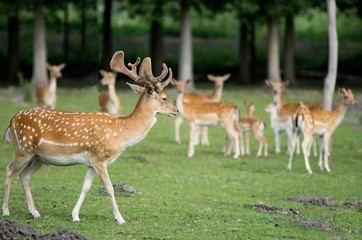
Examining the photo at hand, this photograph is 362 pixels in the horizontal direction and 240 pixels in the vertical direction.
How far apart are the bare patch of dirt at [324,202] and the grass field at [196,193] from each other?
6.3 inches

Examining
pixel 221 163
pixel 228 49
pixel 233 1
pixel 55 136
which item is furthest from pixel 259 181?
pixel 228 49

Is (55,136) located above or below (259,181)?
above

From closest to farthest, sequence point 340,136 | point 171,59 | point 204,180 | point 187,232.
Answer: point 187,232, point 204,180, point 340,136, point 171,59

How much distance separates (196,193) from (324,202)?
186cm

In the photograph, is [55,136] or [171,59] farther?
[171,59]

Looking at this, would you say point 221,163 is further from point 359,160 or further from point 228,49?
point 228,49

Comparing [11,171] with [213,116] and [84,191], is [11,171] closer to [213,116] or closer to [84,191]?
[84,191]

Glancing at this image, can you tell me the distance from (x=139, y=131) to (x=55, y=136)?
3.10ft

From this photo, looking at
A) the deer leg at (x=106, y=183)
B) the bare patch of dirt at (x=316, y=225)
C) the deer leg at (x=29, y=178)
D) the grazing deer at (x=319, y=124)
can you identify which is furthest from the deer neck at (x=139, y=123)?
the grazing deer at (x=319, y=124)

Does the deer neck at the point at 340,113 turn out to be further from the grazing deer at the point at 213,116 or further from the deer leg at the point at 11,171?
the deer leg at the point at 11,171

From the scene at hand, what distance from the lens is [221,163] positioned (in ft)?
38.7

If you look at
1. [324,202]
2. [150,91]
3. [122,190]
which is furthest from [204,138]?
[150,91]

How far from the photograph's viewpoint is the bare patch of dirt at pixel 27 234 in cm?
566

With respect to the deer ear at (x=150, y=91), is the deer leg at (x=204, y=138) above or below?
below
